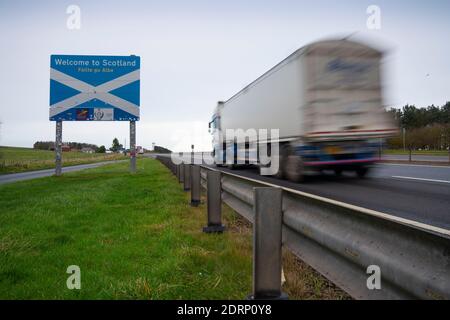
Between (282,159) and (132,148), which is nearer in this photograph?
(282,159)

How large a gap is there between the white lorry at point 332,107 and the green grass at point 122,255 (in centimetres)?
509

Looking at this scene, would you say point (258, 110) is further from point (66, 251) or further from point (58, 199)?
point (66, 251)

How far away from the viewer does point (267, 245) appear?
9.02 feet

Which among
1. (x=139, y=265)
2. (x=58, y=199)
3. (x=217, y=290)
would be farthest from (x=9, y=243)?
(x=58, y=199)

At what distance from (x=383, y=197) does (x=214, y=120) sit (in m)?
18.0

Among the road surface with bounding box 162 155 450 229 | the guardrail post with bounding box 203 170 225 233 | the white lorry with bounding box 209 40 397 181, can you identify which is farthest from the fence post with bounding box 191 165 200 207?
the white lorry with bounding box 209 40 397 181

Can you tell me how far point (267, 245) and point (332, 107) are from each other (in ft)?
28.5

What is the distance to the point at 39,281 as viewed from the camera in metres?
3.53

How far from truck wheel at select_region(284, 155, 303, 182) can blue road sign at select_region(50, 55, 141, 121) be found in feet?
36.7

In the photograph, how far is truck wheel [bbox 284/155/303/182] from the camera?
37.8ft

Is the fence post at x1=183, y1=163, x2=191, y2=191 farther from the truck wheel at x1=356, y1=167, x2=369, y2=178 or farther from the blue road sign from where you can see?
the blue road sign

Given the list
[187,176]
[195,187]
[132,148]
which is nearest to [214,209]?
[195,187]

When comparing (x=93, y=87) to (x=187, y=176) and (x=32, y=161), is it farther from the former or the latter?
(x=32, y=161)

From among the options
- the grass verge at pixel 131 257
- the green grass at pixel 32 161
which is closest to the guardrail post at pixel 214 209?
the grass verge at pixel 131 257
